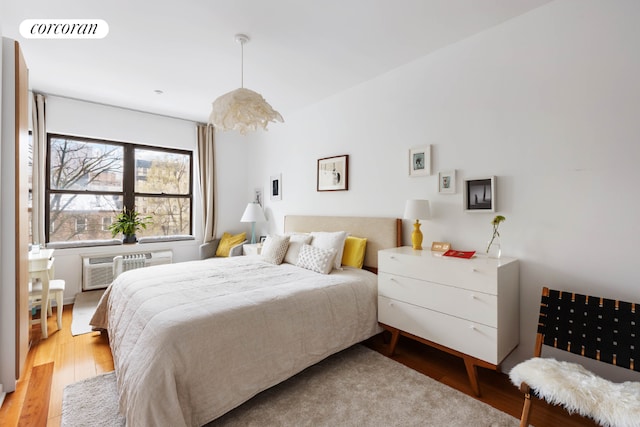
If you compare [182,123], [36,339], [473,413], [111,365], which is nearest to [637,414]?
[473,413]

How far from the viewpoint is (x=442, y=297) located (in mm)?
2084

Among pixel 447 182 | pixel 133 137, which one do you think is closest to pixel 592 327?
pixel 447 182

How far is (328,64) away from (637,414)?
3.07 meters

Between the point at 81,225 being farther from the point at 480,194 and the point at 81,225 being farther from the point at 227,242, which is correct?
the point at 480,194

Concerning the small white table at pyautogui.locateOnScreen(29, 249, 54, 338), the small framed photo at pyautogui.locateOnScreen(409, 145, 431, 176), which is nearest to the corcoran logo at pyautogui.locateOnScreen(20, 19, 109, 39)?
the small white table at pyautogui.locateOnScreen(29, 249, 54, 338)

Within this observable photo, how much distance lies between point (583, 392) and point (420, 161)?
1926 millimetres

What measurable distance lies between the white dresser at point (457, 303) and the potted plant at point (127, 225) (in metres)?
3.66

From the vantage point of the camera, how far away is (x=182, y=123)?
15.2ft

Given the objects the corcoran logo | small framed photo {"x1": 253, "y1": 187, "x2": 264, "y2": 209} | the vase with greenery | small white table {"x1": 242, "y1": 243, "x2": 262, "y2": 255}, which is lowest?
small white table {"x1": 242, "y1": 243, "x2": 262, "y2": 255}

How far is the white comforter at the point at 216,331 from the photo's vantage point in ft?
4.80

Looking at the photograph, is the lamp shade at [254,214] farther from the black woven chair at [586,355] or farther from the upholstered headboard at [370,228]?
the black woven chair at [586,355]

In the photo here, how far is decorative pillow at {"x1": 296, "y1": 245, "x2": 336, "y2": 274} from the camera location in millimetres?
2754

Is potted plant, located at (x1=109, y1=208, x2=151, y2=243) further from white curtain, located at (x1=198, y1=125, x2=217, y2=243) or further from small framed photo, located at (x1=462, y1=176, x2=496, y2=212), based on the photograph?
small framed photo, located at (x1=462, y1=176, x2=496, y2=212)

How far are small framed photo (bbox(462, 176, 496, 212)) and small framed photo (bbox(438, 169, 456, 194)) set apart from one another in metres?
0.10
